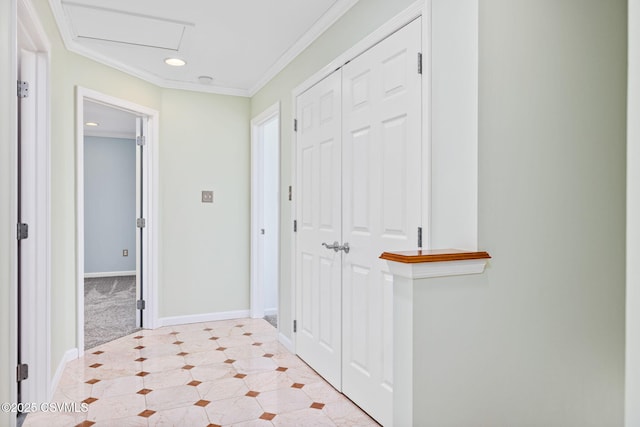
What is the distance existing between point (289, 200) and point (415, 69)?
185 cm

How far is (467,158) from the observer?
5.86 feet

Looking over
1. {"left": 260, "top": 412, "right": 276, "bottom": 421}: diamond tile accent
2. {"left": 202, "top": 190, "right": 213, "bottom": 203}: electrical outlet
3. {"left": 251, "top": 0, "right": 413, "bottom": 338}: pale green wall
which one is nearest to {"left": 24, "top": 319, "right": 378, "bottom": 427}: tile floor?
{"left": 260, "top": 412, "right": 276, "bottom": 421}: diamond tile accent

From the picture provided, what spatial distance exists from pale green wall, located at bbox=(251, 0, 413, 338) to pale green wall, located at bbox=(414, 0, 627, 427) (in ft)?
2.71

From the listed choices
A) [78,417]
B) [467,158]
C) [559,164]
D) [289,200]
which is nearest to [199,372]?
[78,417]

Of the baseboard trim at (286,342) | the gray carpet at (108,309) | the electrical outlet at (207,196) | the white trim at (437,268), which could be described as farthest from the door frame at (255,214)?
the white trim at (437,268)

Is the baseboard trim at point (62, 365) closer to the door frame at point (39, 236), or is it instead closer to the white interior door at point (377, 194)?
the door frame at point (39, 236)

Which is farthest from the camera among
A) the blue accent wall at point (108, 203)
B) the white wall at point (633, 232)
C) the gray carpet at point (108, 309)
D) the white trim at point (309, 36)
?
the blue accent wall at point (108, 203)

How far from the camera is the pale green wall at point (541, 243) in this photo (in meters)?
1.71

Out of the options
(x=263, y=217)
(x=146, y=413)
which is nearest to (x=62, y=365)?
(x=146, y=413)

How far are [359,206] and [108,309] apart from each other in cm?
374

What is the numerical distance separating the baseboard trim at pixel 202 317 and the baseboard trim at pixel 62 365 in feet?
3.28

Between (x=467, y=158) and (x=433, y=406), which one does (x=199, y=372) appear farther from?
(x=467, y=158)

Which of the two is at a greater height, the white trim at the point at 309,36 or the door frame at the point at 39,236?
the white trim at the point at 309,36

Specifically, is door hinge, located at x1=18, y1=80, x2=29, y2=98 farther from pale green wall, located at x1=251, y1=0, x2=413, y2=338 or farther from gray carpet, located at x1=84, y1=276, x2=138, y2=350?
gray carpet, located at x1=84, y1=276, x2=138, y2=350
